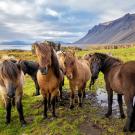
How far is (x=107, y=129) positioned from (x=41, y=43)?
3.31m

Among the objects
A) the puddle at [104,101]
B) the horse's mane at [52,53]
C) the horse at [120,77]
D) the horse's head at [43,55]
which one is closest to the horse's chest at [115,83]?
the horse at [120,77]

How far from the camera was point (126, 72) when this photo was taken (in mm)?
7801

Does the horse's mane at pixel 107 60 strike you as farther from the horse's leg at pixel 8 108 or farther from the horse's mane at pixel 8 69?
the horse's leg at pixel 8 108

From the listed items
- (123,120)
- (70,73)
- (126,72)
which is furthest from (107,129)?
(70,73)

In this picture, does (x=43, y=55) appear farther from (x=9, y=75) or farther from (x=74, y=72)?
(x=74, y=72)

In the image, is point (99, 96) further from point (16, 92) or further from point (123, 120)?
point (16, 92)

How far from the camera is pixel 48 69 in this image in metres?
9.02

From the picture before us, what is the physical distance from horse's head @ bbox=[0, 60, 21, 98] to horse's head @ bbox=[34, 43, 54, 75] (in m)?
0.86

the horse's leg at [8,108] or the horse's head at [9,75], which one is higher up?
the horse's head at [9,75]

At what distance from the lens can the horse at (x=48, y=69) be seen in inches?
331

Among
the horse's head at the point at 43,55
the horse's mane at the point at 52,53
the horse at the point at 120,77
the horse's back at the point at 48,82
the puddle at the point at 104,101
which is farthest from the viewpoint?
the puddle at the point at 104,101

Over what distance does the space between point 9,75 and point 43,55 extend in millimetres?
1183

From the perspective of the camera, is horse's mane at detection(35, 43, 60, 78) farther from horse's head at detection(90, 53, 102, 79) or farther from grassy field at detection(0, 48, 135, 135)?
grassy field at detection(0, 48, 135, 135)

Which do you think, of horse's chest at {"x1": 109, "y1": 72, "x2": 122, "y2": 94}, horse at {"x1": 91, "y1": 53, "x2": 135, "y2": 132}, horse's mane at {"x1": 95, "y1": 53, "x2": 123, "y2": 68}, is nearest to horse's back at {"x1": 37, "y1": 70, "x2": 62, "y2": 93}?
horse at {"x1": 91, "y1": 53, "x2": 135, "y2": 132}
